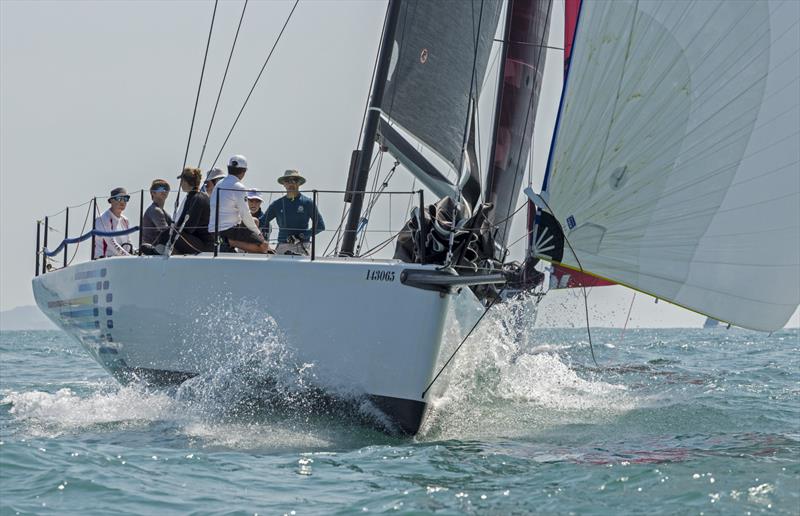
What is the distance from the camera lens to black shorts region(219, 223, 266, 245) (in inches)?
365

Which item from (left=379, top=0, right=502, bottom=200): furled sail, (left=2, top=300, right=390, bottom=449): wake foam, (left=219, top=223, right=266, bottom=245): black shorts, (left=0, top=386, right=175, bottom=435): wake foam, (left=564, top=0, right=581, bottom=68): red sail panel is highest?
(left=564, top=0, right=581, bottom=68): red sail panel

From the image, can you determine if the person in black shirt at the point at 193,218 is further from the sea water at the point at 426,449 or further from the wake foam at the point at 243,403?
the sea water at the point at 426,449

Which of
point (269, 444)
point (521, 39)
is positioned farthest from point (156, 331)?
point (521, 39)

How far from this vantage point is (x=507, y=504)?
533 centimetres

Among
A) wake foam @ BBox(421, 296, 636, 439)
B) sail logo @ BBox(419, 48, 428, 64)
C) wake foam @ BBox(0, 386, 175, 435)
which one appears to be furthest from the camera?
sail logo @ BBox(419, 48, 428, 64)

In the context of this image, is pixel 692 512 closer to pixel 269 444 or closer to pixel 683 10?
pixel 269 444

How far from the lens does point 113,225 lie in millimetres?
11148

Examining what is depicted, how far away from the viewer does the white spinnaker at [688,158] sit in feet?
25.2

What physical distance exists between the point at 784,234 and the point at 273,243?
4425mm

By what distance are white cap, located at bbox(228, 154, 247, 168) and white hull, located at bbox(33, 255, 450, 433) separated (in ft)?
2.92

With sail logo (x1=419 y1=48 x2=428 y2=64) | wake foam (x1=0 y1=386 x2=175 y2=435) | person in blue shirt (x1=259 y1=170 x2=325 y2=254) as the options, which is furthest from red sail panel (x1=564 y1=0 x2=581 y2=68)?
wake foam (x1=0 y1=386 x2=175 y2=435)

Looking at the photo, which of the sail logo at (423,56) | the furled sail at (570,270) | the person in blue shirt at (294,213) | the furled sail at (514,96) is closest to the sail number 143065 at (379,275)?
the person in blue shirt at (294,213)

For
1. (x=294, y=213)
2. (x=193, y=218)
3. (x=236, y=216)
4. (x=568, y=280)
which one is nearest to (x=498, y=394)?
(x=294, y=213)

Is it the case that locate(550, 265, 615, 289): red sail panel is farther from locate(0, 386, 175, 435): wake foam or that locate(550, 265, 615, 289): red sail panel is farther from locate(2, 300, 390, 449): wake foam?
locate(2, 300, 390, 449): wake foam
